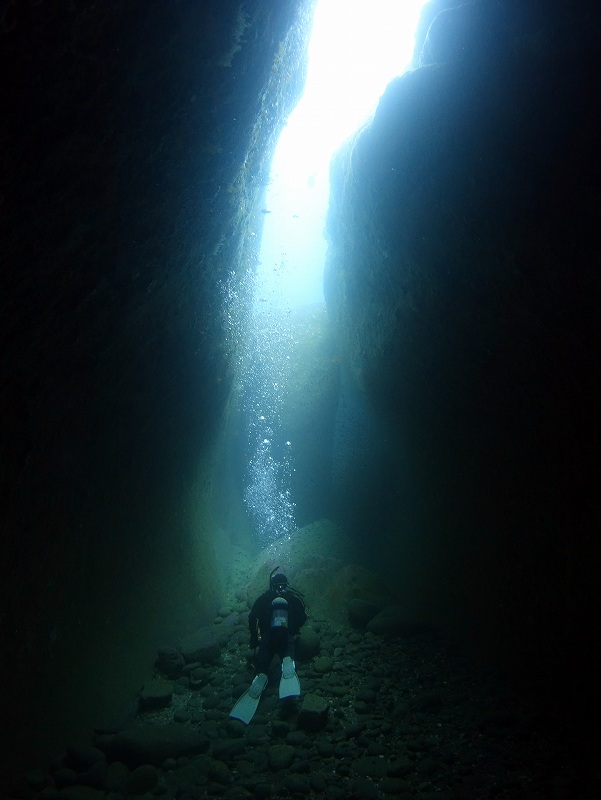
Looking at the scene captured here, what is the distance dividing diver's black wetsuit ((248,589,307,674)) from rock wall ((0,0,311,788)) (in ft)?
4.13

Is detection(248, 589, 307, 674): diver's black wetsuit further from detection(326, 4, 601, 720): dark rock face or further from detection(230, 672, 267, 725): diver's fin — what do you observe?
detection(326, 4, 601, 720): dark rock face

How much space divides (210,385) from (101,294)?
4.02 metres

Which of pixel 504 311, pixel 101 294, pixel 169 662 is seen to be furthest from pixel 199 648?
pixel 504 311

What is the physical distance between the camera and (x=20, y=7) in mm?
1897

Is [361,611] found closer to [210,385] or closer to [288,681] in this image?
[288,681]

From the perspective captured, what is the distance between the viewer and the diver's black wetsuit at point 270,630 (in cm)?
508

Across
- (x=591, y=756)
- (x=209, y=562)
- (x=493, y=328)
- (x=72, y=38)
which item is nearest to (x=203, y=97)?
(x=72, y=38)

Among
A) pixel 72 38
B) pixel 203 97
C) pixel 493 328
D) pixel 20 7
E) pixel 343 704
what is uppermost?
pixel 203 97

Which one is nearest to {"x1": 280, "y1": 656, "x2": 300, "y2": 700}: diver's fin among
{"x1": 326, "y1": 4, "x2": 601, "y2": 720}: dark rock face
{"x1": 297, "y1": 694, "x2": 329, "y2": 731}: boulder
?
{"x1": 297, "y1": 694, "x2": 329, "y2": 731}: boulder

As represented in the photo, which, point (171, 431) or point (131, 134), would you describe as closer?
point (131, 134)

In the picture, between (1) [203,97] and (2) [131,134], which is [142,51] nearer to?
(2) [131,134]

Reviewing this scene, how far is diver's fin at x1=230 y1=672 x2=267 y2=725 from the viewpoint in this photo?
4340 millimetres

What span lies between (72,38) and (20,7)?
33 centimetres

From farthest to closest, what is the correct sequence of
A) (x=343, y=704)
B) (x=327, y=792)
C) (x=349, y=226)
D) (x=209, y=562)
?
(x=349, y=226) → (x=209, y=562) → (x=343, y=704) → (x=327, y=792)
